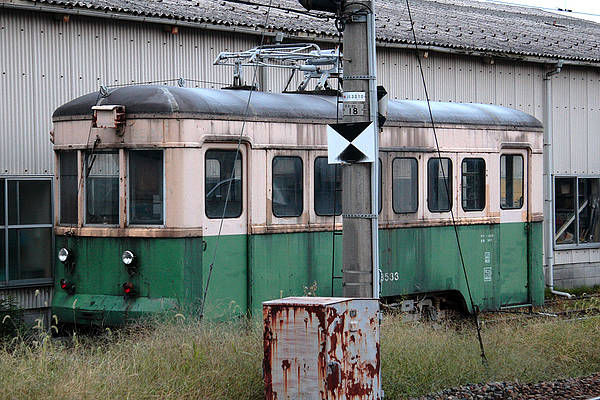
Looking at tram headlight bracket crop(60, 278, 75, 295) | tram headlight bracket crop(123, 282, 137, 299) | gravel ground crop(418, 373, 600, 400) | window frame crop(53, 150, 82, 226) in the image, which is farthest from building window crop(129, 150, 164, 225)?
gravel ground crop(418, 373, 600, 400)

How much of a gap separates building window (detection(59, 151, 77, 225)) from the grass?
1.51 meters

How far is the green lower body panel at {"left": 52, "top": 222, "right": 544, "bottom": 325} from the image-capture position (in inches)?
444

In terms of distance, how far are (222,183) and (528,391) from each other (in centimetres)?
422

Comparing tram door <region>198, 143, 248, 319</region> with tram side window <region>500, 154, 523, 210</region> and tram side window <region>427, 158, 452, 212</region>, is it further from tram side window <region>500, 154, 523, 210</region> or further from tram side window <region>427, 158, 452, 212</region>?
tram side window <region>500, 154, 523, 210</region>

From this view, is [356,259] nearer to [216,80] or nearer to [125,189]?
[125,189]

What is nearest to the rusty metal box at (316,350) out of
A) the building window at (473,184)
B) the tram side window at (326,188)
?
the tram side window at (326,188)

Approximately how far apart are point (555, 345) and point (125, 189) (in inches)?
214

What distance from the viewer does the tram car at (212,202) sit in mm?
11297

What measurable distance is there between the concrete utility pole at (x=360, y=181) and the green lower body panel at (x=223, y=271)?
89.4 inches

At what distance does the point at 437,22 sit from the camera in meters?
21.8

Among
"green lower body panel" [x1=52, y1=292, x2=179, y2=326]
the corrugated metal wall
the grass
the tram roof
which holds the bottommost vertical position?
the grass

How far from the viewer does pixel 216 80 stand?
16.3 m

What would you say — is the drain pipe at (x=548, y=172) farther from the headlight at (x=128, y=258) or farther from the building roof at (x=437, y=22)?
the headlight at (x=128, y=258)

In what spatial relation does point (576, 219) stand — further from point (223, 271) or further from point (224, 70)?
point (223, 271)
